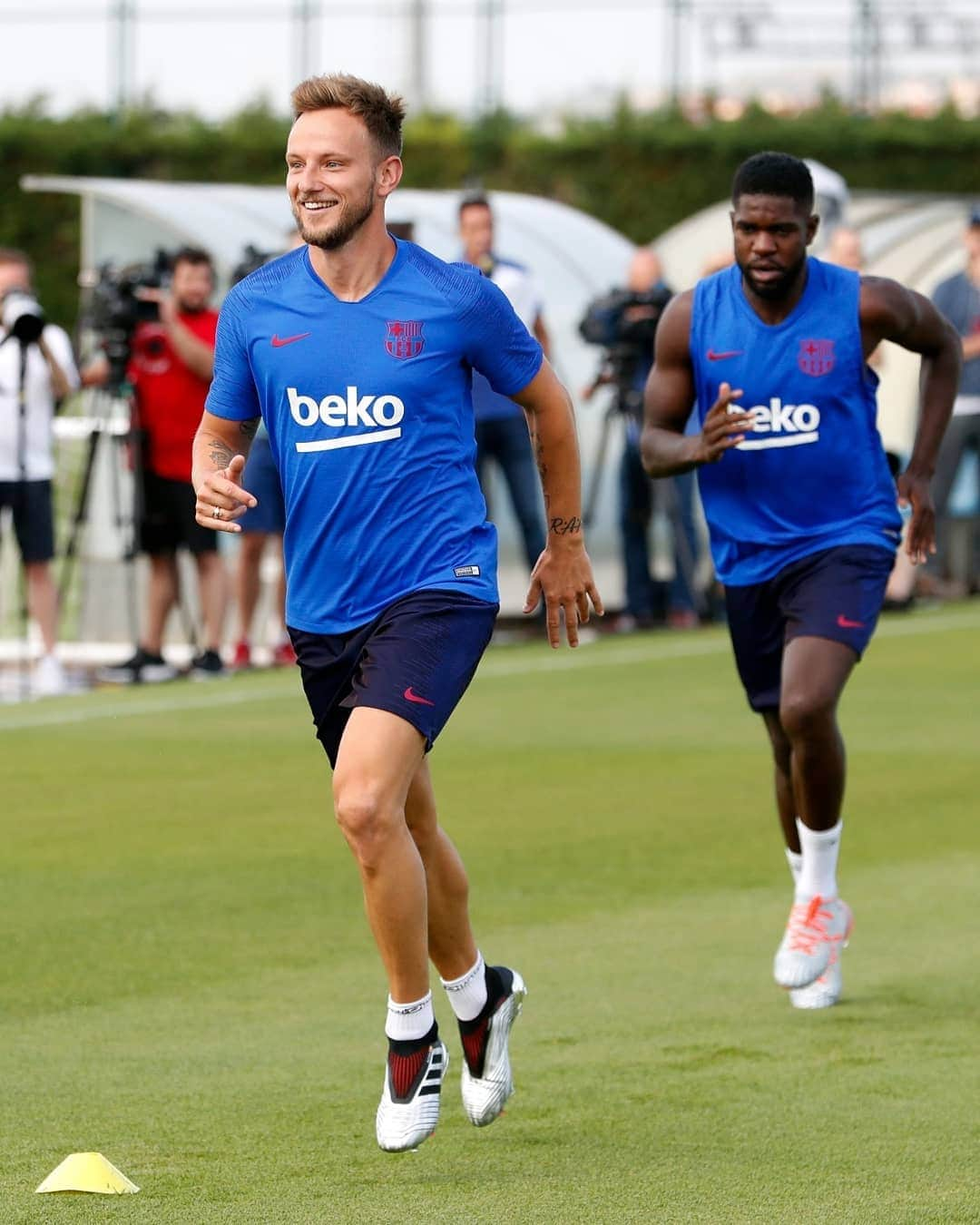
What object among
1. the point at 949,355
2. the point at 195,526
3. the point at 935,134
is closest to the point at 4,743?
→ the point at 195,526

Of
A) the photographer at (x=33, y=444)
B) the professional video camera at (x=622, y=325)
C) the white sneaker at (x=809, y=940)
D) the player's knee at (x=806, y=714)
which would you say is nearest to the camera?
the white sneaker at (x=809, y=940)

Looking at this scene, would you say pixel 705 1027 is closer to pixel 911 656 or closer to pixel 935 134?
pixel 911 656

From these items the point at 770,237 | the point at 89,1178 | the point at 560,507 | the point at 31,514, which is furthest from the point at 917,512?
the point at 31,514

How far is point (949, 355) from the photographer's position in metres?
7.52

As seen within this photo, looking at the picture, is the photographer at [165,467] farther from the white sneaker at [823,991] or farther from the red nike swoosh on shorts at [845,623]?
the white sneaker at [823,991]

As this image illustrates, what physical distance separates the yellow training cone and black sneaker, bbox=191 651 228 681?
375 inches

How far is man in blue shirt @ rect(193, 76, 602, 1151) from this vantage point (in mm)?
5359

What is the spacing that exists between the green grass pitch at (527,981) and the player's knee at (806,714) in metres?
0.73

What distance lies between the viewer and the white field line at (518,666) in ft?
42.6

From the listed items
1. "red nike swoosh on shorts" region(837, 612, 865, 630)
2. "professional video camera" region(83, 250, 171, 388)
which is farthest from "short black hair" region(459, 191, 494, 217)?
"red nike swoosh on shorts" region(837, 612, 865, 630)

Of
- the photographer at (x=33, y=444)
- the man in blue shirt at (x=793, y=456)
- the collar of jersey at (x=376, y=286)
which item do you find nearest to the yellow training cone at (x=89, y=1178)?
the collar of jersey at (x=376, y=286)

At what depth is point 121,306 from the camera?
46.0 ft

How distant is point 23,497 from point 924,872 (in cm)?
670

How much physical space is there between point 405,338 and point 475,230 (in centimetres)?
890
